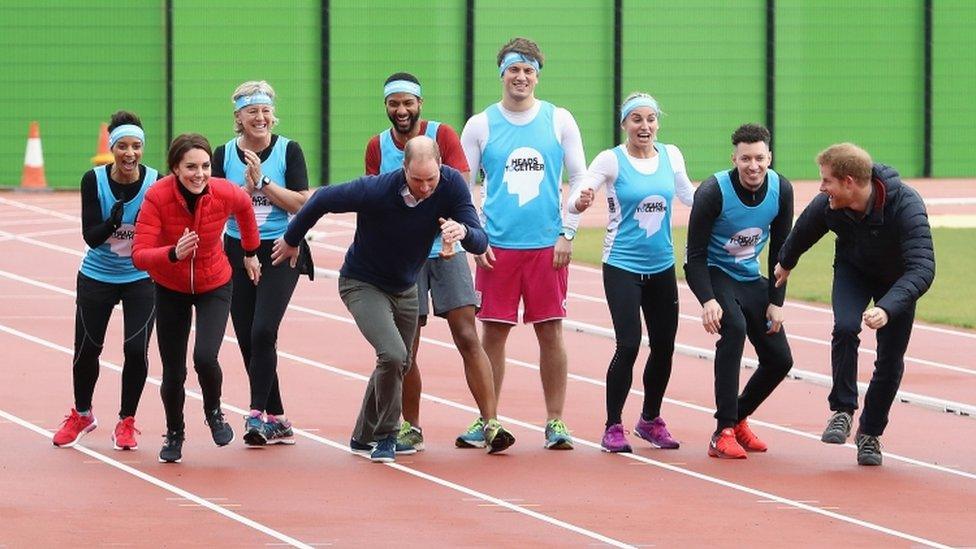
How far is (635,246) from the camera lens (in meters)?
11.2

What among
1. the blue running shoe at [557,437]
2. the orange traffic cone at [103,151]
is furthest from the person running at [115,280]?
the orange traffic cone at [103,151]

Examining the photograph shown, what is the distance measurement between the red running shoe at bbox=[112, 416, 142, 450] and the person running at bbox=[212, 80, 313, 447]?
60cm

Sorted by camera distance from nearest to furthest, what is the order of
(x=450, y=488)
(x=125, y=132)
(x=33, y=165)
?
(x=450, y=488)
(x=125, y=132)
(x=33, y=165)

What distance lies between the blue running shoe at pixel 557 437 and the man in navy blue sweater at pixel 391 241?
939 millimetres

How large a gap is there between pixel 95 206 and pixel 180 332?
0.82 meters

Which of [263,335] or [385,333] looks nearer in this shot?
[385,333]

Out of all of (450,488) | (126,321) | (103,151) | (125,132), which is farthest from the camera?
(103,151)

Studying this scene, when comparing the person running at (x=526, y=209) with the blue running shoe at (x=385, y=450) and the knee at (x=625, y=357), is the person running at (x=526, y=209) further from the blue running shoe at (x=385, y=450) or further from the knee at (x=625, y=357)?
the blue running shoe at (x=385, y=450)

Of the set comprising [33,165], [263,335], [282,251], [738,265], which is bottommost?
[263,335]

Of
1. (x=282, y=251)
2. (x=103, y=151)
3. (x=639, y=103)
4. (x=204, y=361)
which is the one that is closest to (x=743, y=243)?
→ (x=639, y=103)

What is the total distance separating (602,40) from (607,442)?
22.0 m

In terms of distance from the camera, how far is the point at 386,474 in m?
10.5

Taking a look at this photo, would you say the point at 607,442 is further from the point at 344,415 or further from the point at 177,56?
the point at 177,56

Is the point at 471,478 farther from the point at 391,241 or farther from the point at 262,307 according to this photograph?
the point at 262,307
